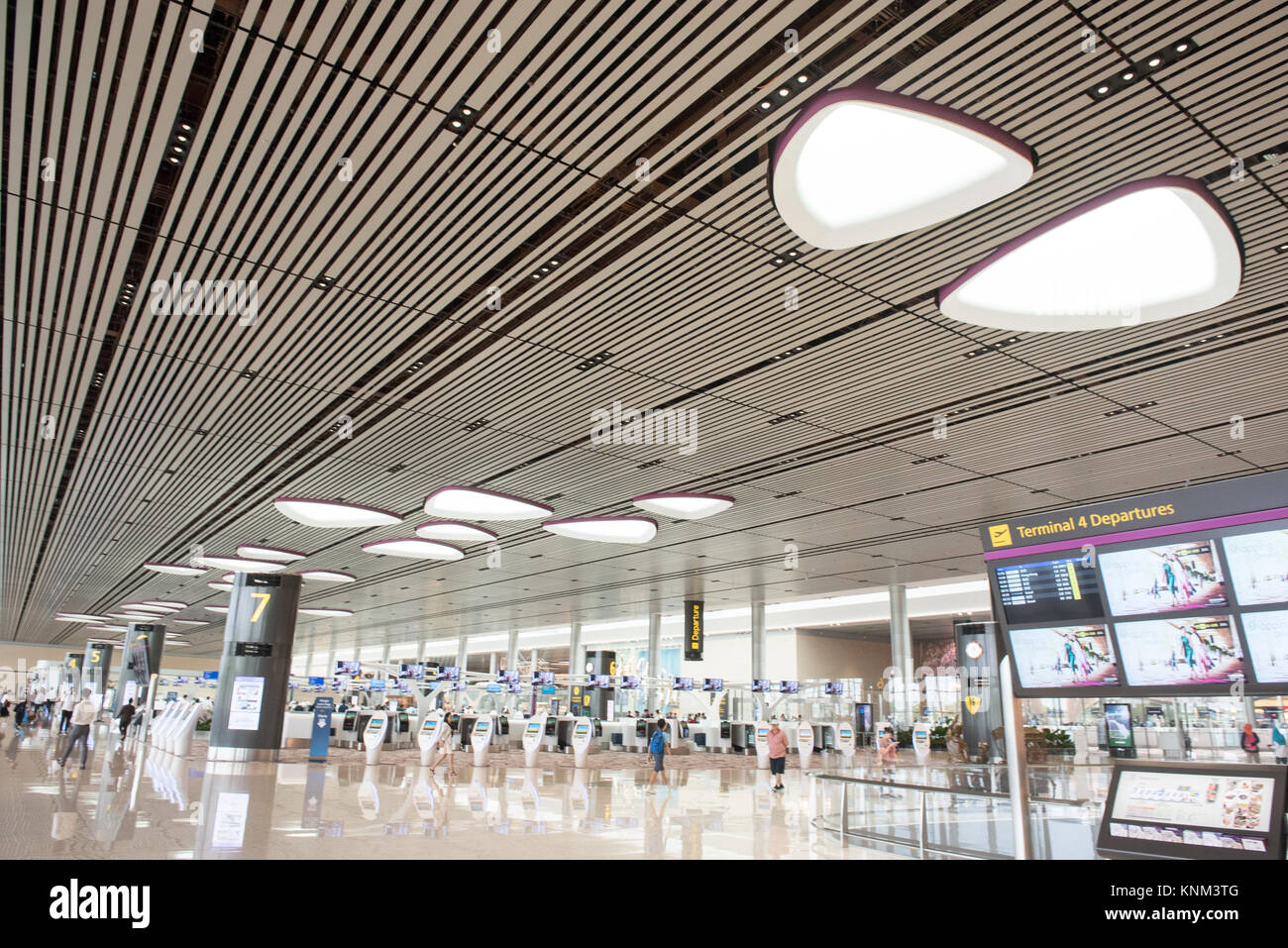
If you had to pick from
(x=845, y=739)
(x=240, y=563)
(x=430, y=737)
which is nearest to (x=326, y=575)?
(x=240, y=563)

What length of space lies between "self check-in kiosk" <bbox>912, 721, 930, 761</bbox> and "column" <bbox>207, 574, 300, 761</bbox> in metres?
18.2

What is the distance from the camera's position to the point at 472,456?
14.1 meters

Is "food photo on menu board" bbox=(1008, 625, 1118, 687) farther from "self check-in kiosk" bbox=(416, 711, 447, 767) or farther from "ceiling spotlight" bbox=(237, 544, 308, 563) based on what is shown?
"ceiling spotlight" bbox=(237, 544, 308, 563)

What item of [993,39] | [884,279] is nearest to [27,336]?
[884,279]

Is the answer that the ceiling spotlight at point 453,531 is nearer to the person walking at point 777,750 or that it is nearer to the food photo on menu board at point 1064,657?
the person walking at point 777,750

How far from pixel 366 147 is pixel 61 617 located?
48.4 meters

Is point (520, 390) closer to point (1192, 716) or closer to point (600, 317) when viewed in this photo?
point (600, 317)

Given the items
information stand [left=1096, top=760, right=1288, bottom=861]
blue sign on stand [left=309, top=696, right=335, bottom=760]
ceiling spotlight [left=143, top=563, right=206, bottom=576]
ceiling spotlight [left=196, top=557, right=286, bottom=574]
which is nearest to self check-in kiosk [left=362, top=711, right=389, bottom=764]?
blue sign on stand [left=309, top=696, right=335, bottom=760]

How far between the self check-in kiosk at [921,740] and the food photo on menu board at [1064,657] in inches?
865

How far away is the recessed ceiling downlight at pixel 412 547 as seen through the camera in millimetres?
20234

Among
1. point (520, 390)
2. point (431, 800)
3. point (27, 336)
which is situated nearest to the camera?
point (27, 336)

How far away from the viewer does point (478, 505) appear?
626 inches

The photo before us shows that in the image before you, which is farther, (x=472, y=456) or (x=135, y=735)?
(x=135, y=735)

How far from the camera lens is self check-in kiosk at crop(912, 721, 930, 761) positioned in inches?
1033
